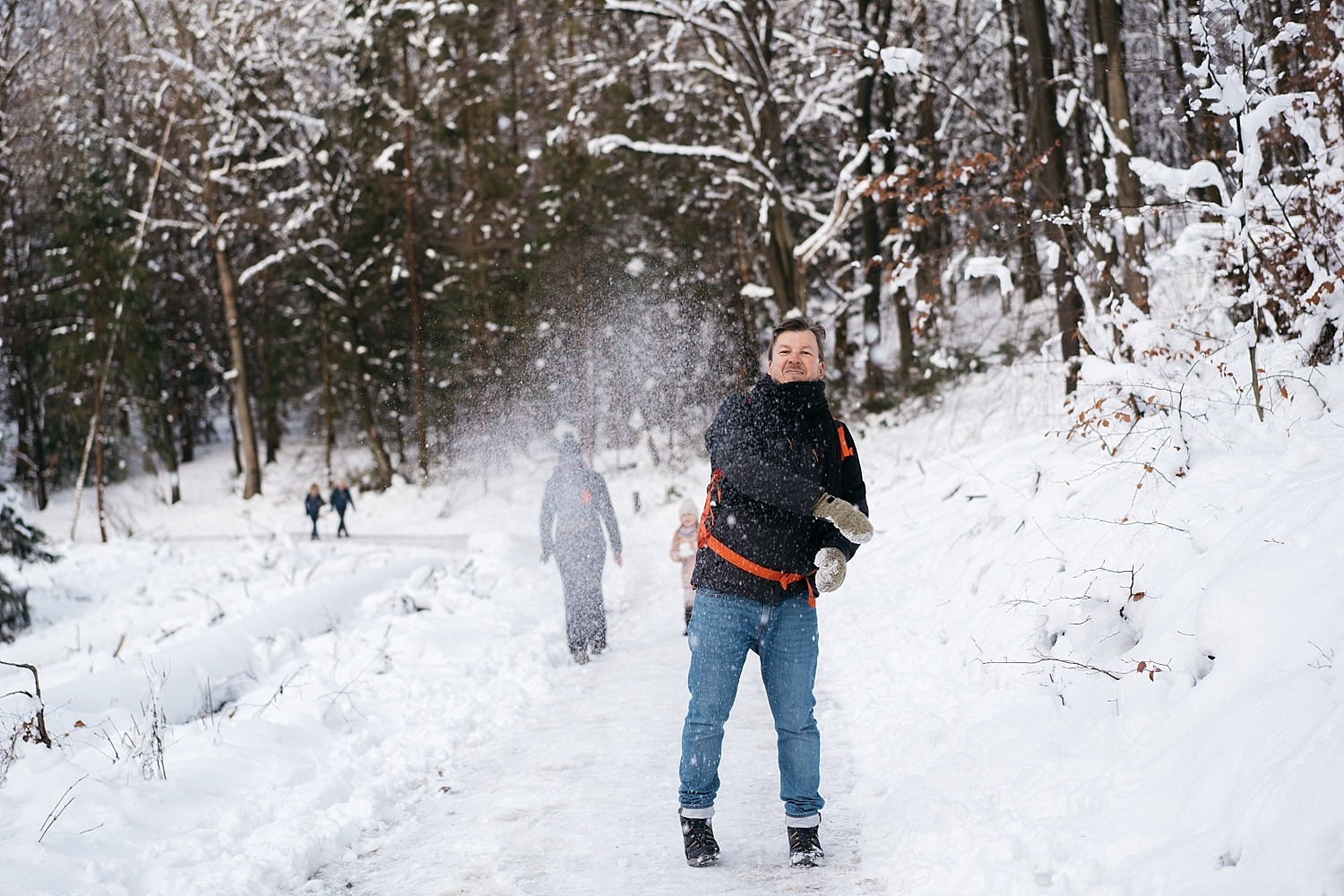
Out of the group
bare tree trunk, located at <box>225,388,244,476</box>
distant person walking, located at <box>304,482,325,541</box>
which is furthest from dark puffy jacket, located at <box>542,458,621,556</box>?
bare tree trunk, located at <box>225,388,244,476</box>

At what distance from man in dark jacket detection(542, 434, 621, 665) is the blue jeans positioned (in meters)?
4.68

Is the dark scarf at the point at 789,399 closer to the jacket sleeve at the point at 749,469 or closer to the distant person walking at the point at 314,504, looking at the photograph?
the jacket sleeve at the point at 749,469

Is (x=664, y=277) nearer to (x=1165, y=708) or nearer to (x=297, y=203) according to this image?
(x=297, y=203)

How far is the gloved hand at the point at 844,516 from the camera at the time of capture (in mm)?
3713

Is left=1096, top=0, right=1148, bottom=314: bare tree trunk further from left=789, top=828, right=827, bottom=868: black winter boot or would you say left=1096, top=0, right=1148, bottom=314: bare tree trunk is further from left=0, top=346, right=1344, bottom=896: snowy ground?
left=789, top=828, right=827, bottom=868: black winter boot

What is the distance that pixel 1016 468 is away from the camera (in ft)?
27.0

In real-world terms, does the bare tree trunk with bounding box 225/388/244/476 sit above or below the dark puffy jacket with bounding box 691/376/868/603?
A: below

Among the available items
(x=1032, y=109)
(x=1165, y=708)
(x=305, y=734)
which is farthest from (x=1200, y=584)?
(x=1032, y=109)

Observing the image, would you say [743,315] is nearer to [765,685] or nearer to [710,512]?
[710,512]

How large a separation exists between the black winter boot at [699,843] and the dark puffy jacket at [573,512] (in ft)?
16.4

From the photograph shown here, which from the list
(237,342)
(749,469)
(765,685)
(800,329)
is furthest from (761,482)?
(237,342)

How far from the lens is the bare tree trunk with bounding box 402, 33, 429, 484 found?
27.4 m

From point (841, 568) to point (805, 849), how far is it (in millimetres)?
1145

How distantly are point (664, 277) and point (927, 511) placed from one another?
1555cm
